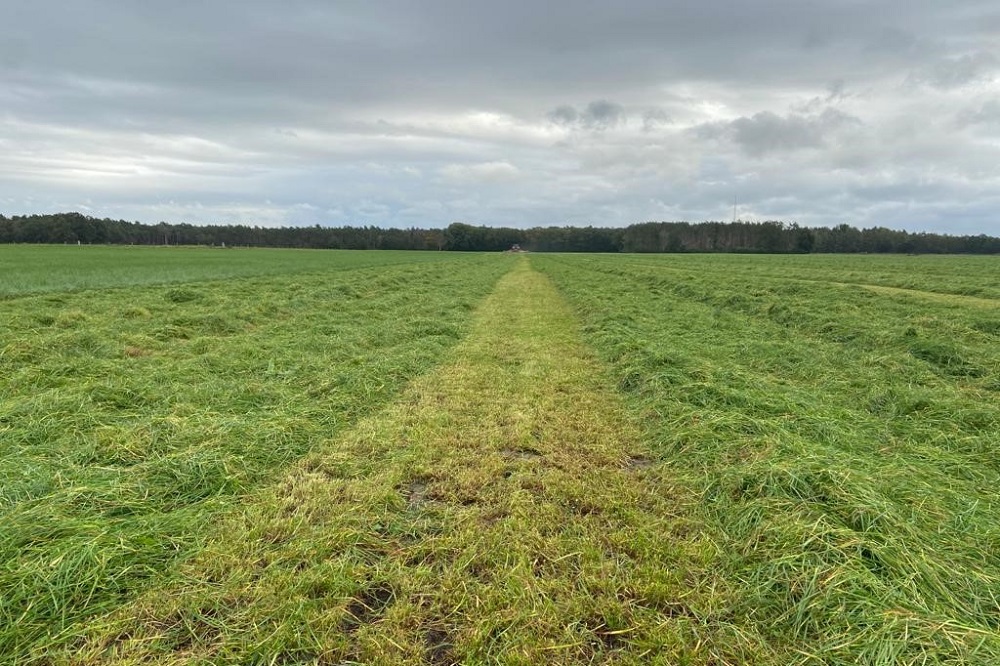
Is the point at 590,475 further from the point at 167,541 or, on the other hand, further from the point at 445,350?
the point at 445,350

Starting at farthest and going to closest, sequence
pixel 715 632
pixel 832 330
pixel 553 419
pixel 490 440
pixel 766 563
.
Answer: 1. pixel 832 330
2. pixel 553 419
3. pixel 490 440
4. pixel 766 563
5. pixel 715 632

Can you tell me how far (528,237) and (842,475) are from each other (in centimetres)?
15708

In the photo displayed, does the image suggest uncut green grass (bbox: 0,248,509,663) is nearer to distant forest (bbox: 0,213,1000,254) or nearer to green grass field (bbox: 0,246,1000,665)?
green grass field (bbox: 0,246,1000,665)

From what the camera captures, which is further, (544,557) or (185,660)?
(544,557)

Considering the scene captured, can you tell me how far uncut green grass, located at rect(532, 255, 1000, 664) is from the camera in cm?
294

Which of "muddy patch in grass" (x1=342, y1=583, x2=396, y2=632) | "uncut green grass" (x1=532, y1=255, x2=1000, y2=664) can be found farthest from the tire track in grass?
"uncut green grass" (x1=532, y1=255, x2=1000, y2=664)

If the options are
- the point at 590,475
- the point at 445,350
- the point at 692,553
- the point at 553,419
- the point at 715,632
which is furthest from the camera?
the point at 445,350

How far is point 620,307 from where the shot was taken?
16.9 m

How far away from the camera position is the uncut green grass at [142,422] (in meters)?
3.27

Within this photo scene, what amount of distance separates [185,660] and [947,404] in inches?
348

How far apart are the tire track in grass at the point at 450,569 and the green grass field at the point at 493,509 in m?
0.02

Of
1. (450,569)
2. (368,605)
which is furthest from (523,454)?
(368,605)

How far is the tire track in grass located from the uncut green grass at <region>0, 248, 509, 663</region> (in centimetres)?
40

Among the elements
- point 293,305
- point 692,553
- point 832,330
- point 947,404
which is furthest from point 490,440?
point 293,305
